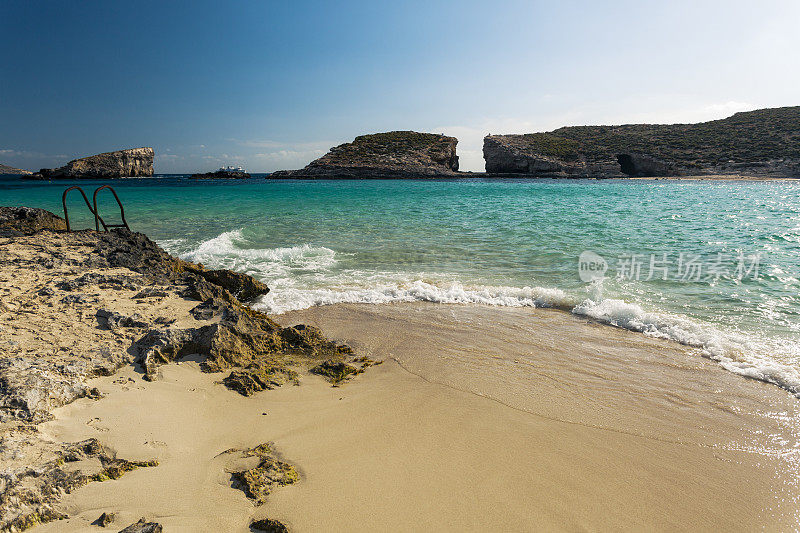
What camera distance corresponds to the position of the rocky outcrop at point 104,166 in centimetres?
9369

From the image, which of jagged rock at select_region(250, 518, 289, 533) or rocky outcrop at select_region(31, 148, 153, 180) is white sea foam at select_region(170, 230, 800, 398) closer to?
jagged rock at select_region(250, 518, 289, 533)

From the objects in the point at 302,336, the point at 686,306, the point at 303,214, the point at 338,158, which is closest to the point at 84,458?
the point at 302,336

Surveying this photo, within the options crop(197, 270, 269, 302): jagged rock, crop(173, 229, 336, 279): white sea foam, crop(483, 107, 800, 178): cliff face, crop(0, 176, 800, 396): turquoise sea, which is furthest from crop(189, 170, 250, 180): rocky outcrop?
crop(197, 270, 269, 302): jagged rock

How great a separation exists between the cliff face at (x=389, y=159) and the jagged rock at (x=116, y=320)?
77595 millimetres

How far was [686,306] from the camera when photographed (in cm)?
619

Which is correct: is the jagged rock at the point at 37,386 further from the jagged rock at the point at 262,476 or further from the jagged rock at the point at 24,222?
the jagged rock at the point at 24,222

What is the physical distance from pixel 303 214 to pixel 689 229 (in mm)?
17700

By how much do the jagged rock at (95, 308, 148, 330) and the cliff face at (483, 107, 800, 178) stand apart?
76.2 metres

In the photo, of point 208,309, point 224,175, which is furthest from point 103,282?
point 224,175

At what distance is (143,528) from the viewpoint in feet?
6.46

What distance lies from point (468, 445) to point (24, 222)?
921cm

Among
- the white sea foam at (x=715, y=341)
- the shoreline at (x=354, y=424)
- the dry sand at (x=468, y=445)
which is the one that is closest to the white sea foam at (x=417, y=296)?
the white sea foam at (x=715, y=341)

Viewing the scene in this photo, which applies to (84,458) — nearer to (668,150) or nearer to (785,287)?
(785,287)

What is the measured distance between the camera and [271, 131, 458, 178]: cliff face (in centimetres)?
7956
